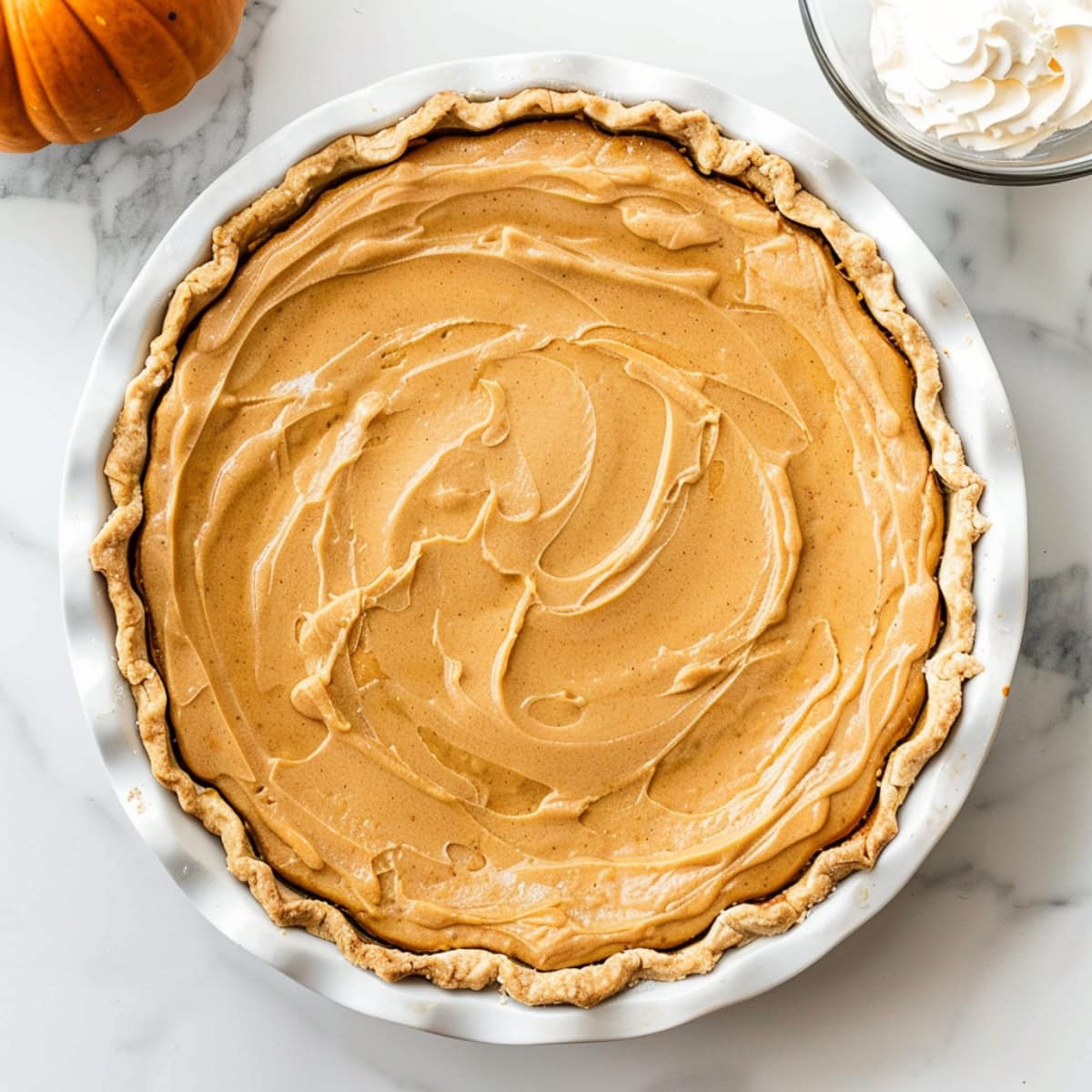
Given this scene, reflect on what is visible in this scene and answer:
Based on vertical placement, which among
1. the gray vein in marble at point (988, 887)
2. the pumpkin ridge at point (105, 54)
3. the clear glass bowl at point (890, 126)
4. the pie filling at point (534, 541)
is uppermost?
the clear glass bowl at point (890, 126)

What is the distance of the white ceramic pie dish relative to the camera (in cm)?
238

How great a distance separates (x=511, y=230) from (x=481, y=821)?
3.94 feet

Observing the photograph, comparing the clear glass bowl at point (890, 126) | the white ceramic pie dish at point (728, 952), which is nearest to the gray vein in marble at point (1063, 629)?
the white ceramic pie dish at point (728, 952)

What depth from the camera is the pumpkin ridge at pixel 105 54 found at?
2.40 m

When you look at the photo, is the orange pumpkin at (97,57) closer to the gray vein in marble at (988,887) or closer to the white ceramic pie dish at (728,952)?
the white ceramic pie dish at (728,952)

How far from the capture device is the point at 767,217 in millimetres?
2424

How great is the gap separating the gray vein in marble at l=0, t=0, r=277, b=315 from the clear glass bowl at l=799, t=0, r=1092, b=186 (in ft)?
4.24

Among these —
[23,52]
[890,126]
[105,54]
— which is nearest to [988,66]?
[890,126]

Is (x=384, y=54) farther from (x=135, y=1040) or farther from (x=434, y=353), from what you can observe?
(x=135, y=1040)

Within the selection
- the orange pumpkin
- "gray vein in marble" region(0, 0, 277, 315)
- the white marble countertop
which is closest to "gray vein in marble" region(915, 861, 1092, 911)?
the white marble countertop

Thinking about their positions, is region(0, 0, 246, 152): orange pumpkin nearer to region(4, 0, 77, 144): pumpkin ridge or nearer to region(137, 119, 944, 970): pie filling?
region(4, 0, 77, 144): pumpkin ridge

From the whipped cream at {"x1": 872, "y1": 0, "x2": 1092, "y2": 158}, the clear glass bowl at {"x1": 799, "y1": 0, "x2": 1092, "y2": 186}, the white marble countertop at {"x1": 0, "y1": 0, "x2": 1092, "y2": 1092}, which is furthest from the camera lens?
the white marble countertop at {"x1": 0, "y1": 0, "x2": 1092, "y2": 1092}

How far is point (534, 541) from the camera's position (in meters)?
2.41

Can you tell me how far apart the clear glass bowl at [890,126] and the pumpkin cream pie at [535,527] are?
0.27 meters
